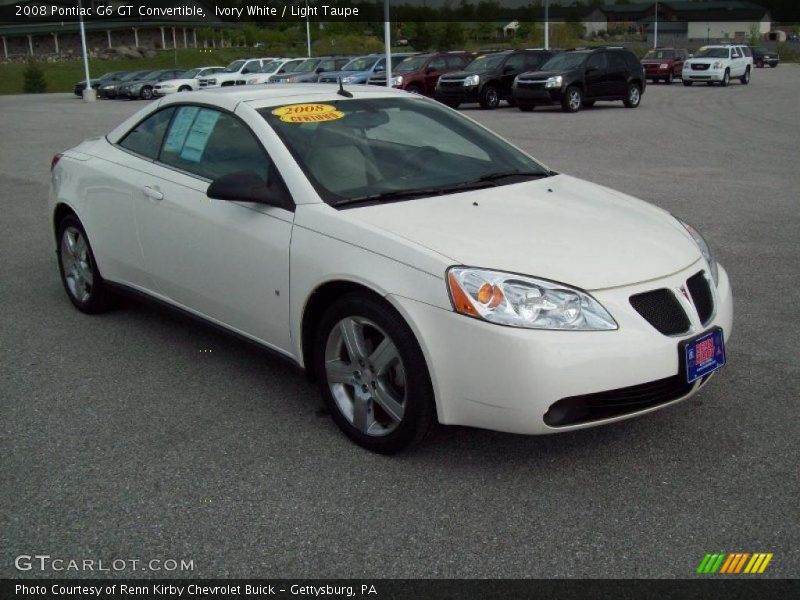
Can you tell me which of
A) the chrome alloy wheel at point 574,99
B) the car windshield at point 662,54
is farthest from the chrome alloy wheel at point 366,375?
the car windshield at point 662,54

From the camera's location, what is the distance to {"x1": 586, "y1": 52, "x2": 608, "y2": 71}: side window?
83.3 feet

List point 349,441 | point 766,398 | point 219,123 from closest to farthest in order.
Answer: point 349,441, point 766,398, point 219,123

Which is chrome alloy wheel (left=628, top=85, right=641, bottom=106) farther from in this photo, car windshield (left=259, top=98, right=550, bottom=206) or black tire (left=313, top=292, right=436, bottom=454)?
black tire (left=313, top=292, right=436, bottom=454)

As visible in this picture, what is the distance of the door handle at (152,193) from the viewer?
16.2 ft

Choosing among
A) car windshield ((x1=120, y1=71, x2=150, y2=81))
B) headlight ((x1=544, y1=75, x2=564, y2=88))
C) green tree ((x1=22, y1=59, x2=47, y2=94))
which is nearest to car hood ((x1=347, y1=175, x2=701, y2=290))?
headlight ((x1=544, y1=75, x2=564, y2=88))

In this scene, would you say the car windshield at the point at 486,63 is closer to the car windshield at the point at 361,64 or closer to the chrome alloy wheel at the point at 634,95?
the chrome alloy wheel at the point at 634,95

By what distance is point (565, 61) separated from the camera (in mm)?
25688

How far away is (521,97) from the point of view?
25.5 meters

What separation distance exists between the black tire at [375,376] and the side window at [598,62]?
23.0m

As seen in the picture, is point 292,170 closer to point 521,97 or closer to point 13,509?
point 13,509

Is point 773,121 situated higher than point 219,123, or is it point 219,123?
point 219,123
